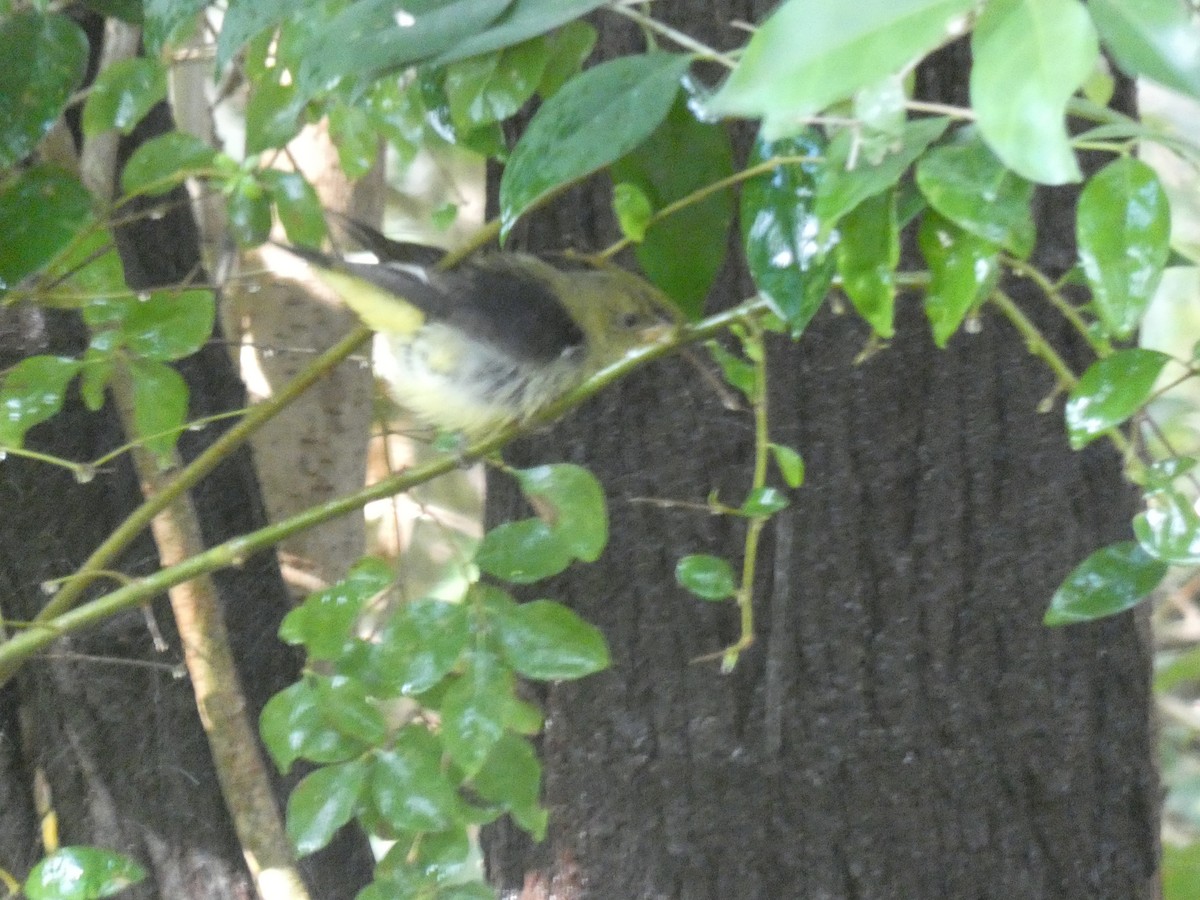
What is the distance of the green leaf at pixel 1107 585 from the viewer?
2.89 feet

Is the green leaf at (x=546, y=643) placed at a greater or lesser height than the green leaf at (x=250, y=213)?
lesser

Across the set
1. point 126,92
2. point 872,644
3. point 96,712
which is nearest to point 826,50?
point 126,92

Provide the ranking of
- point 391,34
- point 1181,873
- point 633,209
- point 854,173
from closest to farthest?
point 854,173, point 391,34, point 633,209, point 1181,873

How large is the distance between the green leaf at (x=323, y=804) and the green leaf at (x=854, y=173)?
59 cm

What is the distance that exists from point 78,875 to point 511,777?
1.04 ft

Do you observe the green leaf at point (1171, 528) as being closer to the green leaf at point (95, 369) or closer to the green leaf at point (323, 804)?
the green leaf at point (323, 804)

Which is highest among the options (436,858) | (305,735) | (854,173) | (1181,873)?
(854,173)

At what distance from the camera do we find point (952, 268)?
687mm

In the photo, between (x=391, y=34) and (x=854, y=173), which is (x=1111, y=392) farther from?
(x=391, y=34)

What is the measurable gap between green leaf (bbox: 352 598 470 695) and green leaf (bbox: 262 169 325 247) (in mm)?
474

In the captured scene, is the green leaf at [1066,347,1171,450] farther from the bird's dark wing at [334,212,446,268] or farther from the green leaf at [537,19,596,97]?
the bird's dark wing at [334,212,446,268]

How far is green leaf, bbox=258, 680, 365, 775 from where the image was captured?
97cm

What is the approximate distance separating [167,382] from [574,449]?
1.49 ft

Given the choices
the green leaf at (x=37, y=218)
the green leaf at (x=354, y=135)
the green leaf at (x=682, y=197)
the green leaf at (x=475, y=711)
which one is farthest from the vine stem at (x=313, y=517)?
the green leaf at (x=354, y=135)
